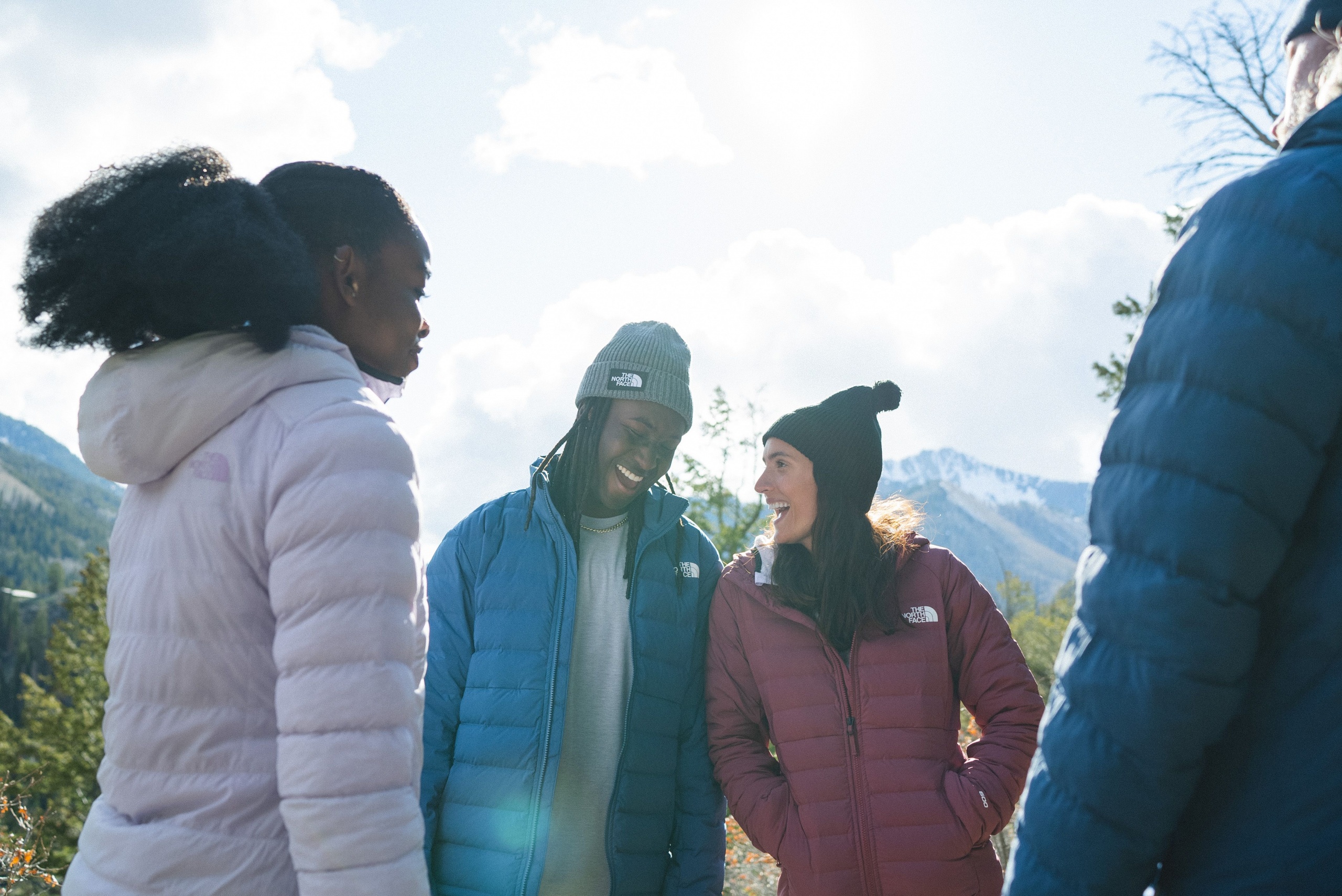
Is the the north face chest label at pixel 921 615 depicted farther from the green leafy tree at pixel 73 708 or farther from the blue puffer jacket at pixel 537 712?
the green leafy tree at pixel 73 708

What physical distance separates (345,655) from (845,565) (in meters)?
2.10

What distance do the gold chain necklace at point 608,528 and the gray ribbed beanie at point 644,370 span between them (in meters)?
0.46

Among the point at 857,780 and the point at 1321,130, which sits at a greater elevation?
the point at 1321,130

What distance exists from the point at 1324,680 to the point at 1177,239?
0.69 m

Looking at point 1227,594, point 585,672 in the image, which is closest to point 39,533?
point 585,672

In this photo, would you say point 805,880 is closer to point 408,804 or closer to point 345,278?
point 408,804

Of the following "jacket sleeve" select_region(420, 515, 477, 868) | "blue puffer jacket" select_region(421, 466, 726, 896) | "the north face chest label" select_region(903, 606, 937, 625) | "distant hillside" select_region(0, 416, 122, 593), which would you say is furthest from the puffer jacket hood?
"distant hillside" select_region(0, 416, 122, 593)

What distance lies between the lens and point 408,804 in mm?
1430

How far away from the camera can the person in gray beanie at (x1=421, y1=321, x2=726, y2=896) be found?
271cm

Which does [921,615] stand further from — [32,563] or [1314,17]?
[32,563]

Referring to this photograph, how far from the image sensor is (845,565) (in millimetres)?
3152

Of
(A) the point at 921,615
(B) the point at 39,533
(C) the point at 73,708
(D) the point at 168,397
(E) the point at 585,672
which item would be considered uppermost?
(D) the point at 168,397

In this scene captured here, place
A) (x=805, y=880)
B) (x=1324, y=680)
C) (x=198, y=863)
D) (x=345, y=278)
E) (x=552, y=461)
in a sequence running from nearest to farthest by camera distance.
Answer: (x=1324, y=680) → (x=198, y=863) → (x=345, y=278) → (x=805, y=880) → (x=552, y=461)

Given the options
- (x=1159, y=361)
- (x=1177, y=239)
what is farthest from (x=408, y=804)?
(x=1177, y=239)
